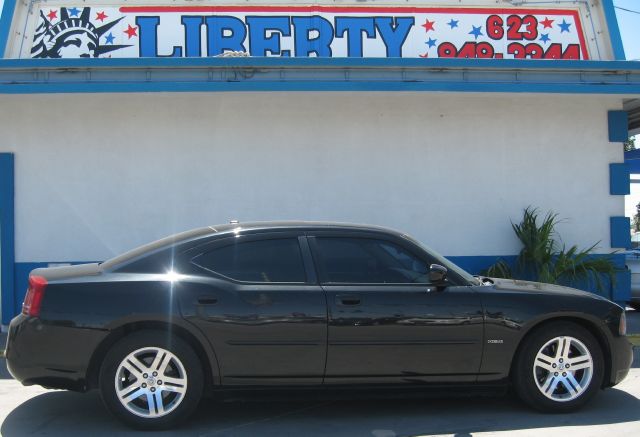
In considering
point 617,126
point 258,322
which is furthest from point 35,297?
point 617,126

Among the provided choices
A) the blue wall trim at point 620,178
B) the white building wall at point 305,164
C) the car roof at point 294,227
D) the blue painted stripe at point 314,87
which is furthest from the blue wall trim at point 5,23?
the blue wall trim at point 620,178

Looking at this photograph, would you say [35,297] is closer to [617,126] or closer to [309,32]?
[309,32]

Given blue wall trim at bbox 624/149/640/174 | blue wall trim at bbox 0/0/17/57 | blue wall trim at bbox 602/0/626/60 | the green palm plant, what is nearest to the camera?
blue wall trim at bbox 0/0/17/57

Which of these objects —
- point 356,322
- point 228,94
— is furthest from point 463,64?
point 356,322

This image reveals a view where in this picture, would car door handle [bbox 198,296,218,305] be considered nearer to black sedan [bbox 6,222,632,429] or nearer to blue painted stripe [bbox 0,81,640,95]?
black sedan [bbox 6,222,632,429]

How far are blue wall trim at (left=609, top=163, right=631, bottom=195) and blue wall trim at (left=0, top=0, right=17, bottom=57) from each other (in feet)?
27.7

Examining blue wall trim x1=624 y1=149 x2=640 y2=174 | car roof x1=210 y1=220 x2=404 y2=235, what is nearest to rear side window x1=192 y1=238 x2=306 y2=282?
car roof x1=210 y1=220 x2=404 y2=235

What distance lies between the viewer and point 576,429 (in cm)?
492

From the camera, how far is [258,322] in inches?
191

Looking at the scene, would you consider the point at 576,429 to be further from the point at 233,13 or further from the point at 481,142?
the point at 233,13

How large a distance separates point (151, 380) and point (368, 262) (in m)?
1.83

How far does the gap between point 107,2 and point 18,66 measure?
68.9 inches

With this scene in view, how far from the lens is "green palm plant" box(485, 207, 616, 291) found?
8.94 metres

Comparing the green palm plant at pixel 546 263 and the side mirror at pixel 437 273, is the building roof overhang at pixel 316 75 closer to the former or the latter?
the green palm plant at pixel 546 263
